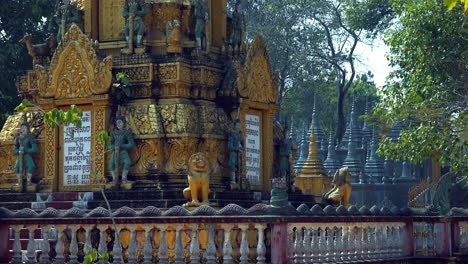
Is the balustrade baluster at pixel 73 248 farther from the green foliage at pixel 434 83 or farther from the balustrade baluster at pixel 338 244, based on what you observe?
the green foliage at pixel 434 83

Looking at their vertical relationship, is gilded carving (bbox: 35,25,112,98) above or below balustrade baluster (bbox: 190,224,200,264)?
above

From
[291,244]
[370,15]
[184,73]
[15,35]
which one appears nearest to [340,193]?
[184,73]

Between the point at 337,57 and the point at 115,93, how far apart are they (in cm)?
3627

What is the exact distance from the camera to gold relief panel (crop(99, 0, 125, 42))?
74.4 ft

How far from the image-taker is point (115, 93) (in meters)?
21.8

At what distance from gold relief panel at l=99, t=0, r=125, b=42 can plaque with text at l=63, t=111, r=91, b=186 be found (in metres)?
1.74

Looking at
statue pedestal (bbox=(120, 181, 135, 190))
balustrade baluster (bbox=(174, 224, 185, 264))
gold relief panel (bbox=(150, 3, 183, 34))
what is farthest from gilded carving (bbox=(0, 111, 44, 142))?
balustrade baluster (bbox=(174, 224, 185, 264))

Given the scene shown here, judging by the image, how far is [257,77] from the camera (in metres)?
22.7

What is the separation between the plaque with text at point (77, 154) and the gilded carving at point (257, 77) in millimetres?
2860

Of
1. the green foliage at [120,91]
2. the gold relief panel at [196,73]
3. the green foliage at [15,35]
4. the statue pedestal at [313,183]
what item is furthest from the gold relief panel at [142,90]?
the statue pedestal at [313,183]

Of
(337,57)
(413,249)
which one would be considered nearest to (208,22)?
(413,249)

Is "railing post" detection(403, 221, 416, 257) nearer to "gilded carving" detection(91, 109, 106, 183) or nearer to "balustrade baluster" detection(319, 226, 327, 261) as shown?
"balustrade baluster" detection(319, 226, 327, 261)

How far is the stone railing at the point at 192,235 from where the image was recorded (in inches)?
650

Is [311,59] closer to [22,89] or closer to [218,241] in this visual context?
[22,89]
